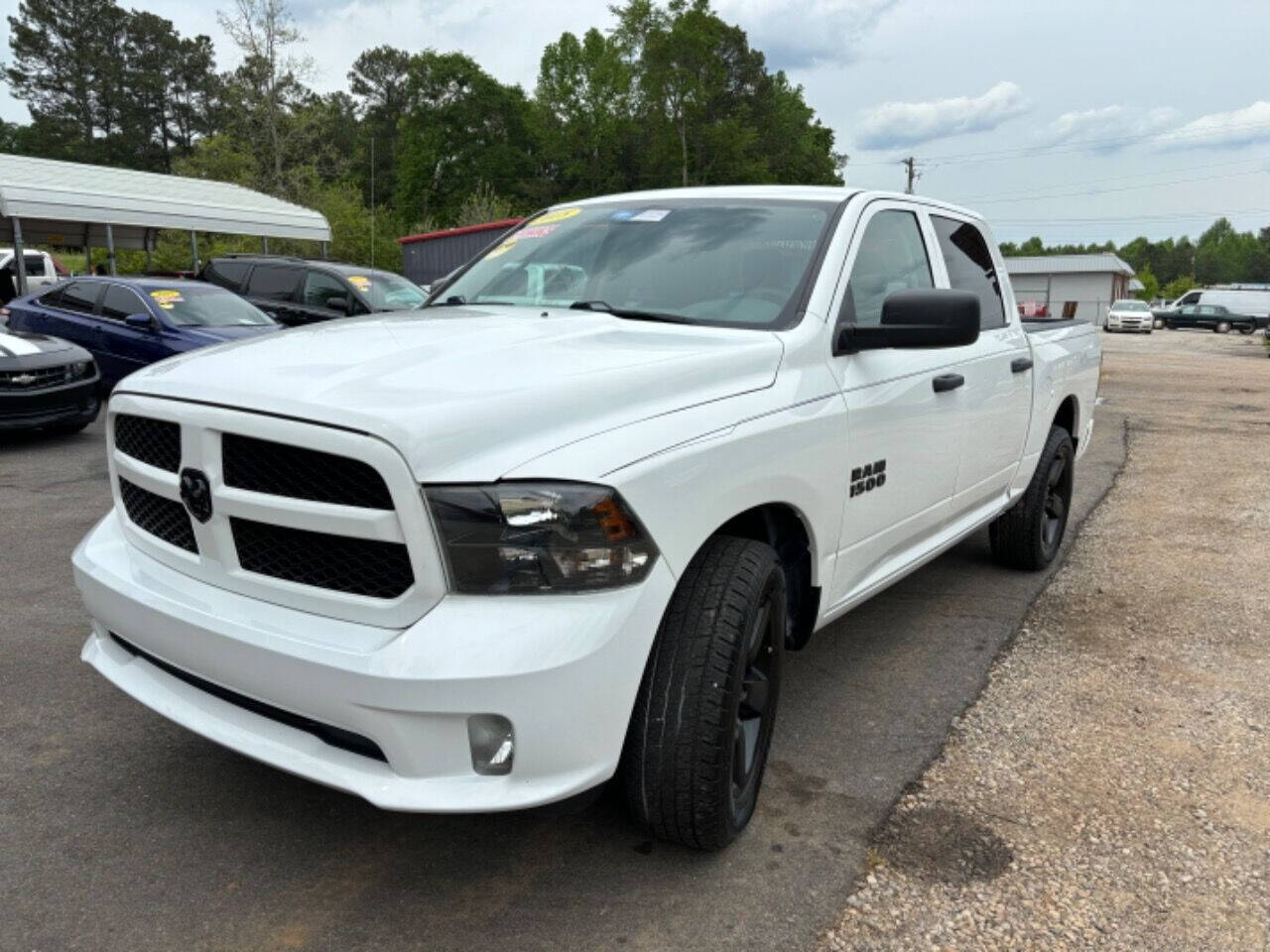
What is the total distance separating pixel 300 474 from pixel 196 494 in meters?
0.36

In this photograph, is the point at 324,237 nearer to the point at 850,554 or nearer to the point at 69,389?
the point at 69,389

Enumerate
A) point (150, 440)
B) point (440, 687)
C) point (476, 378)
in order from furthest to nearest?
point (150, 440) < point (476, 378) < point (440, 687)

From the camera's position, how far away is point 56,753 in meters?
3.05

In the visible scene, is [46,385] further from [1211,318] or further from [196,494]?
[1211,318]

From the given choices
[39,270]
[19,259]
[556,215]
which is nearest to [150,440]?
[556,215]

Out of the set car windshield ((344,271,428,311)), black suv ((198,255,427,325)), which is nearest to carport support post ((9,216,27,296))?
black suv ((198,255,427,325))

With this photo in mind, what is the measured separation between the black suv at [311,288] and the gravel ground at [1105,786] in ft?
30.1

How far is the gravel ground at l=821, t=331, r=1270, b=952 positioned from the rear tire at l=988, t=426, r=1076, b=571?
0.73 feet

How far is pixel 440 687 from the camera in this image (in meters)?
1.96

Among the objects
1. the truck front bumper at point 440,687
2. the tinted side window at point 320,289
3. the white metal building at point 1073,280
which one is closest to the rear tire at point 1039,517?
the truck front bumper at point 440,687

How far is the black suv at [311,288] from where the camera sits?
484 inches

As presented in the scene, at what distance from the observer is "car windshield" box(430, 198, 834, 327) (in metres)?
3.14

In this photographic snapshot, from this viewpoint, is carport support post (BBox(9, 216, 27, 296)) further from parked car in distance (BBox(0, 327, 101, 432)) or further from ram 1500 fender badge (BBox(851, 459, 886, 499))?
ram 1500 fender badge (BBox(851, 459, 886, 499))

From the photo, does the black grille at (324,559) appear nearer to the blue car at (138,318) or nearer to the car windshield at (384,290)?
the blue car at (138,318)
